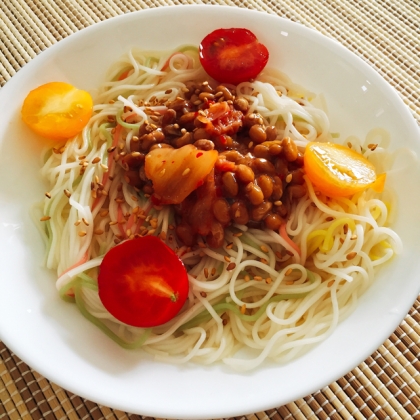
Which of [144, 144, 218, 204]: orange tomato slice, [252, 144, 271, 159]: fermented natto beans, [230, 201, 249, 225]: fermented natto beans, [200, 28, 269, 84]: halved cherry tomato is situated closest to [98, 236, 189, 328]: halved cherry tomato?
[144, 144, 218, 204]: orange tomato slice

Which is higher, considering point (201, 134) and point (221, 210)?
point (201, 134)

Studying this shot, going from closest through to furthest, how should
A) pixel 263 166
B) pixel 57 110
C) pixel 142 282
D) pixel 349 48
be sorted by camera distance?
1. pixel 142 282
2. pixel 263 166
3. pixel 57 110
4. pixel 349 48

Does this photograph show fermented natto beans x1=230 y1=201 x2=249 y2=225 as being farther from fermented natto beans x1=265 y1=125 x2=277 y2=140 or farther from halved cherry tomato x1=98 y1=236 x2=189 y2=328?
fermented natto beans x1=265 y1=125 x2=277 y2=140

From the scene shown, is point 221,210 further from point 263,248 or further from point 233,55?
point 233,55

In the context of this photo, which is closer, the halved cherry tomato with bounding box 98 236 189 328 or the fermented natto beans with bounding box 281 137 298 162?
the halved cherry tomato with bounding box 98 236 189 328

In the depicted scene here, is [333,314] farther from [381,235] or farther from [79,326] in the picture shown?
[79,326]

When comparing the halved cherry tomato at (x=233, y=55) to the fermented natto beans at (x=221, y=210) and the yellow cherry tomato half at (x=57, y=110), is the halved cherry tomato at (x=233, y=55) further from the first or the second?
the fermented natto beans at (x=221, y=210)

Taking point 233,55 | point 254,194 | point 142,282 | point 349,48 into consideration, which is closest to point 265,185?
point 254,194
